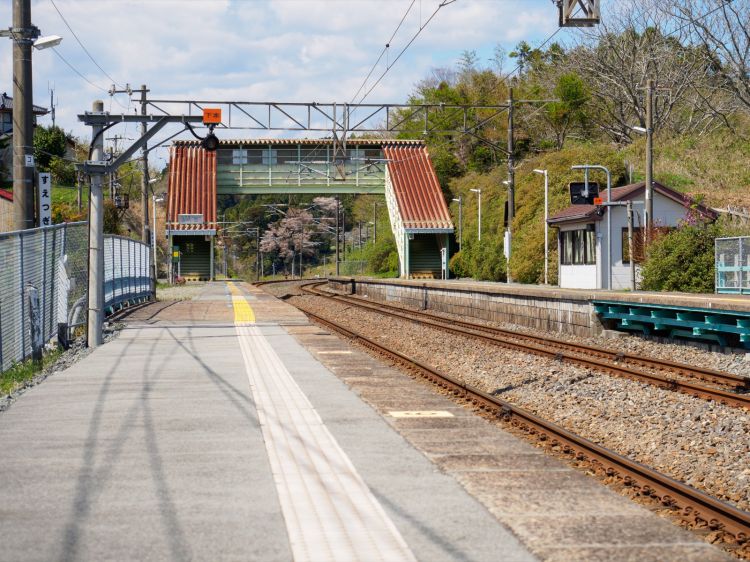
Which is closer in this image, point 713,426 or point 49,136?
point 713,426

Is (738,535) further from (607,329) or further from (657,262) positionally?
(657,262)

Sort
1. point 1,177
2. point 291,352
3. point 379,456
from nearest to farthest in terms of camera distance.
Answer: point 379,456
point 291,352
point 1,177

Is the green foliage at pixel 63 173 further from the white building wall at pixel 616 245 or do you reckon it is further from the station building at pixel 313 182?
the white building wall at pixel 616 245

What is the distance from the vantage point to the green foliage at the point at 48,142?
7906cm

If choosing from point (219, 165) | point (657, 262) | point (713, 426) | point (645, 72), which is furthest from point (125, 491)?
point (219, 165)

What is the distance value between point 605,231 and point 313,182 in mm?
32525

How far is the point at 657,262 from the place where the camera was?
3072cm

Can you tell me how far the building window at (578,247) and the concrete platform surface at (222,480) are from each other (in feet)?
81.4

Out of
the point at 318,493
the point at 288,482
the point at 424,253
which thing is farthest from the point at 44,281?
the point at 424,253

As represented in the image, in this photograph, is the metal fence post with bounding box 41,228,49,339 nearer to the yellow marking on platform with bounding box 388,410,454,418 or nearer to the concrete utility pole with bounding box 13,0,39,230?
the concrete utility pole with bounding box 13,0,39,230

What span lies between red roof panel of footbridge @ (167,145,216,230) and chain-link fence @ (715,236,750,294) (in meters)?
44.7

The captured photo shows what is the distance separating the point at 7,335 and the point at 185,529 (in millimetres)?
9949

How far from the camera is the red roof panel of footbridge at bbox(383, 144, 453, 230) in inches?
2566

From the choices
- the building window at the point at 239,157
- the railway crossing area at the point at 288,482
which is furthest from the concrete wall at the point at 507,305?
the building window at the point at 239,157
